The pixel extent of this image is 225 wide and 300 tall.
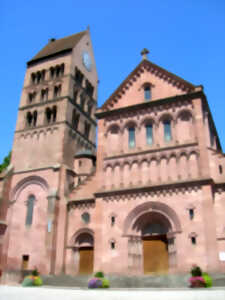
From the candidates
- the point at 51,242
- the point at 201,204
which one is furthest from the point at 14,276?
the point at 201,204

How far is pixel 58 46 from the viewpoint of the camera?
4612 centimetres

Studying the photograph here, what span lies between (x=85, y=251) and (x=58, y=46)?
99.1ft

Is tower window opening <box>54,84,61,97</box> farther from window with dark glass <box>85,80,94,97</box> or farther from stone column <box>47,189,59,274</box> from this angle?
stone column <box>47,189,59,274</box>

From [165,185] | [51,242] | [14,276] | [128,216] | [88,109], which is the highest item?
[88,109]

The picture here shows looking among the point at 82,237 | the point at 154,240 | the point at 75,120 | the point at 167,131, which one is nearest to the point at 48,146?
the point at 75,120

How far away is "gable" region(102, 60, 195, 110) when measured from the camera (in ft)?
99.2

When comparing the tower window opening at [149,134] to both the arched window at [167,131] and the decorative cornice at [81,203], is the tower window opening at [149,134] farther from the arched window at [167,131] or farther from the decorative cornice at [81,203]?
the decorative cornice at [81,203]

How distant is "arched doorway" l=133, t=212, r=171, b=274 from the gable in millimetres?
11527

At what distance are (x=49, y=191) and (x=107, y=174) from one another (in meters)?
6.98

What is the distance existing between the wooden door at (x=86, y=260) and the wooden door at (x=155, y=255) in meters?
5.67

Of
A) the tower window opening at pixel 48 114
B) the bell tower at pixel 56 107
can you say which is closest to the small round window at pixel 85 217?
the bell tower at pixel 56 107

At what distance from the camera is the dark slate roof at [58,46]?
143ft

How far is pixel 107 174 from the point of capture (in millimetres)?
29422

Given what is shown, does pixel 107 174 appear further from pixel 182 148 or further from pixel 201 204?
pixel 201 204
